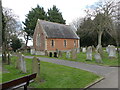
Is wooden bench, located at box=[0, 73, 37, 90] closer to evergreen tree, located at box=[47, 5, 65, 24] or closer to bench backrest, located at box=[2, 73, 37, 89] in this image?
bench backrest, located at box=[2, 73, 37, 89]

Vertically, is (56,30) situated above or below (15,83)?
above

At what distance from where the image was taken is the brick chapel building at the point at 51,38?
29.5 m

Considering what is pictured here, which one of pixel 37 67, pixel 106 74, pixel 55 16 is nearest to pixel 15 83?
pixel 37 67

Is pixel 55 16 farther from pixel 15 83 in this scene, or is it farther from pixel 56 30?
pixel 15 83

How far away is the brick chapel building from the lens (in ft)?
96.7

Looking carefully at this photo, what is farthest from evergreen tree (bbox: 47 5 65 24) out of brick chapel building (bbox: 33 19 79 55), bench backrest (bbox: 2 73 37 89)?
bench backrest (bbox: 2 73 37 89)

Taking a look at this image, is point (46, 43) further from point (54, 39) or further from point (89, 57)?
point (89, 57)

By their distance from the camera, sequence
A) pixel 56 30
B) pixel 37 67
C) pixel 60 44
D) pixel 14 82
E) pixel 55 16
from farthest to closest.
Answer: pixel 55 16
pixel 56 30
pixel 60 44
pixel 37 67
pixel 14 82

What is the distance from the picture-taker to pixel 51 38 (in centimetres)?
2970

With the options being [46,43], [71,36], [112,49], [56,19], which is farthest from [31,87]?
[56,19]

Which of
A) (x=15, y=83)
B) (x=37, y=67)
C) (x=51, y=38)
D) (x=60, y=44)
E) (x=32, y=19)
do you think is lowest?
(x=15, y=83)

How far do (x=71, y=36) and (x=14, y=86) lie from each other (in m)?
30.1

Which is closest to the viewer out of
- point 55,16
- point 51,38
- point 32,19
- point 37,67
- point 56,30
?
point 37,67

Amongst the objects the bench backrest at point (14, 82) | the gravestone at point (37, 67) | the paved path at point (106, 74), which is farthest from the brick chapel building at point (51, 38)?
the bench backrest at point (14, 82)
